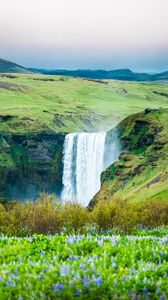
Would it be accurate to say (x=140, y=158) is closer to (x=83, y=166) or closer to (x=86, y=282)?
(x=83, y=166)

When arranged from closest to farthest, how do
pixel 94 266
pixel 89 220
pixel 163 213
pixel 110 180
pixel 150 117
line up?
1. pixel 94 266
2. pixel 89 220
3. pixel 163 213
4. pixel 110 180
5. pixel 150 117

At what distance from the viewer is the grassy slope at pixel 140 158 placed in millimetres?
117281

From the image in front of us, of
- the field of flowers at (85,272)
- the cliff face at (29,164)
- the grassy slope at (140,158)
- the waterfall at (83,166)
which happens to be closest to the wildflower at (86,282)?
the field of flowers at (85,272)

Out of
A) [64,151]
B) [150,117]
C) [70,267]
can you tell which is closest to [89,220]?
[70,267]

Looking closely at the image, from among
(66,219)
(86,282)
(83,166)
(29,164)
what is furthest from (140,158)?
(86,282)

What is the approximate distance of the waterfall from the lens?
150875mm

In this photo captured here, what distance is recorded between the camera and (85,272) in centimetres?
967

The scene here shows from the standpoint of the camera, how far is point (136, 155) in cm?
13512

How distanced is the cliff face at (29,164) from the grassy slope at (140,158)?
3652cm

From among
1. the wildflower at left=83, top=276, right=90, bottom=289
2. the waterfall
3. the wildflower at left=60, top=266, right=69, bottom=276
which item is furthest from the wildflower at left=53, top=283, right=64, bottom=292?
the waterfall

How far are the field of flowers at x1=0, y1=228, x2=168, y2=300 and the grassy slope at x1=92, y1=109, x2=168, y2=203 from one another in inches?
3579

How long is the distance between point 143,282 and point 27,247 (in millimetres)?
4206

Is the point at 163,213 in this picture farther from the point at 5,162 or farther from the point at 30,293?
the point at 5,162

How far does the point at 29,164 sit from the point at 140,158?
2448 inches
